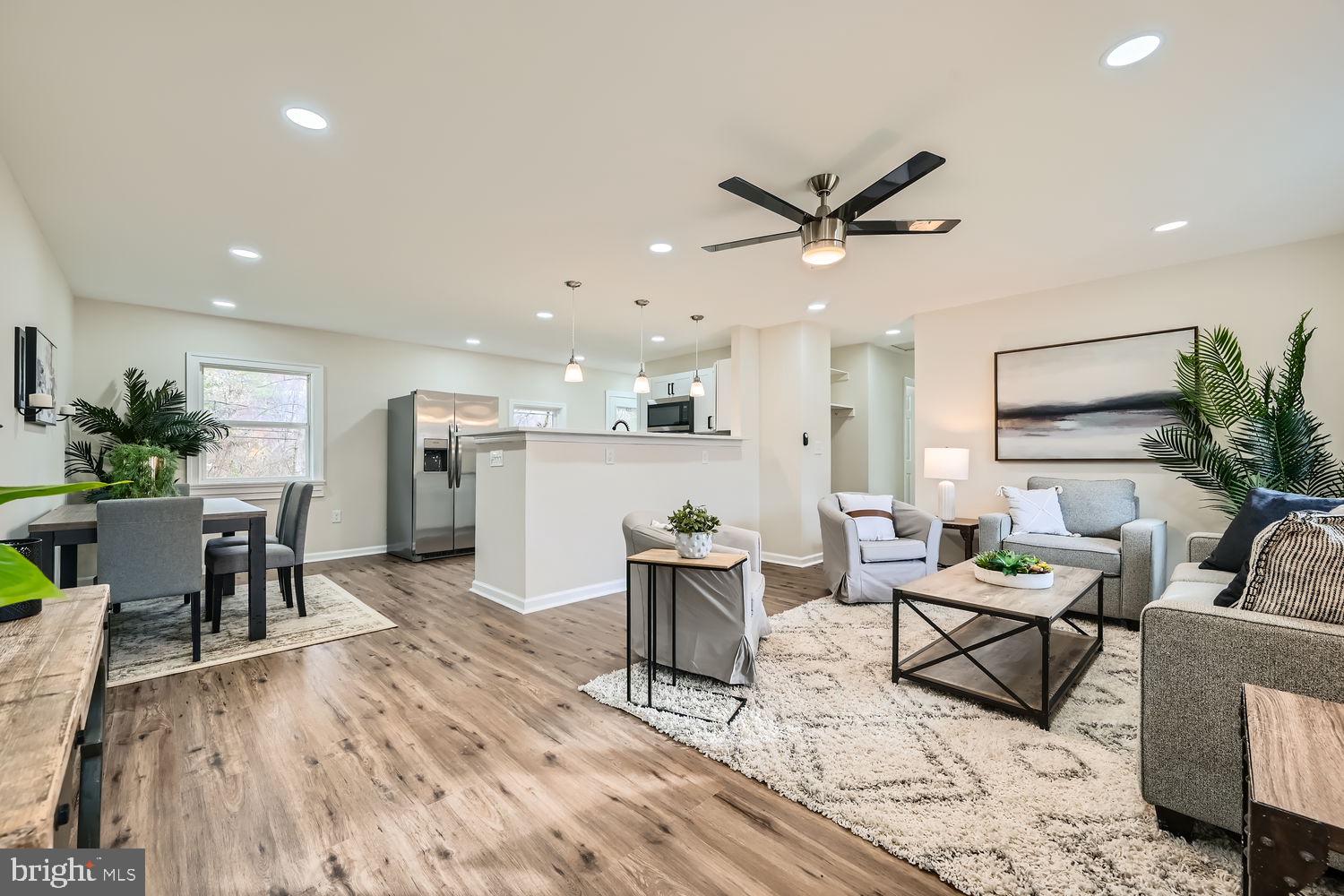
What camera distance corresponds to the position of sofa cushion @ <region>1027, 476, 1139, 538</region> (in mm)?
3832

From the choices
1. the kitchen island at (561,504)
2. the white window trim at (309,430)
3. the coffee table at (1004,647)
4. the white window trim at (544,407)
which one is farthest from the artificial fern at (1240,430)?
the white window trim at (309,430)

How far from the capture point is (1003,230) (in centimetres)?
332

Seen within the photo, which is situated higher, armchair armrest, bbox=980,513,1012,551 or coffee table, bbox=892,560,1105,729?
armchair armrest, bbox=980,513,1012,551

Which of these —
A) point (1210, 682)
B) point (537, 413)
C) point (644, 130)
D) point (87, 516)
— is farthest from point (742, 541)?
point (537, 413)

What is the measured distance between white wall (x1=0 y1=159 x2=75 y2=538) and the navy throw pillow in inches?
222

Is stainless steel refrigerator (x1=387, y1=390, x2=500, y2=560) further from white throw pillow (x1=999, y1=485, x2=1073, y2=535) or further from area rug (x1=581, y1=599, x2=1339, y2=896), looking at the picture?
white throw pillow (x1=999, y1=485, x2=1073, y2=535)

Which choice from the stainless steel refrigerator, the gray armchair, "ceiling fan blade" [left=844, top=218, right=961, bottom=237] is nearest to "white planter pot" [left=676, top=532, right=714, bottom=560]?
"ceiling fan blade" [left=844, top=218, right=961, bottom=237]

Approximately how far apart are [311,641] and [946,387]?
4971mm

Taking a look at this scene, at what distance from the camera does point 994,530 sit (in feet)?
12.8

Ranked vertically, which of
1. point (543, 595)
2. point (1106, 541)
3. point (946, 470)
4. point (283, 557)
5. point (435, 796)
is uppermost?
point (946, 470)

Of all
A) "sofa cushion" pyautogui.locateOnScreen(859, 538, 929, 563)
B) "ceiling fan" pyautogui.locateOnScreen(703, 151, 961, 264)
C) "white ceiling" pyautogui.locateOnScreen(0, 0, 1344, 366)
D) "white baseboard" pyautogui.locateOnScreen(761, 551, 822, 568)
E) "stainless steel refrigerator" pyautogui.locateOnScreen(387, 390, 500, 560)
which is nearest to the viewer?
"white ceiling" pyautogui.locateOnScreen(0, 0, 1344, 366)

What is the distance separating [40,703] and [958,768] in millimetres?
2290

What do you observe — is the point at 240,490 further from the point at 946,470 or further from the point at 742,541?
the point at 946,470

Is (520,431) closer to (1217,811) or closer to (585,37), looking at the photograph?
(585,37)
